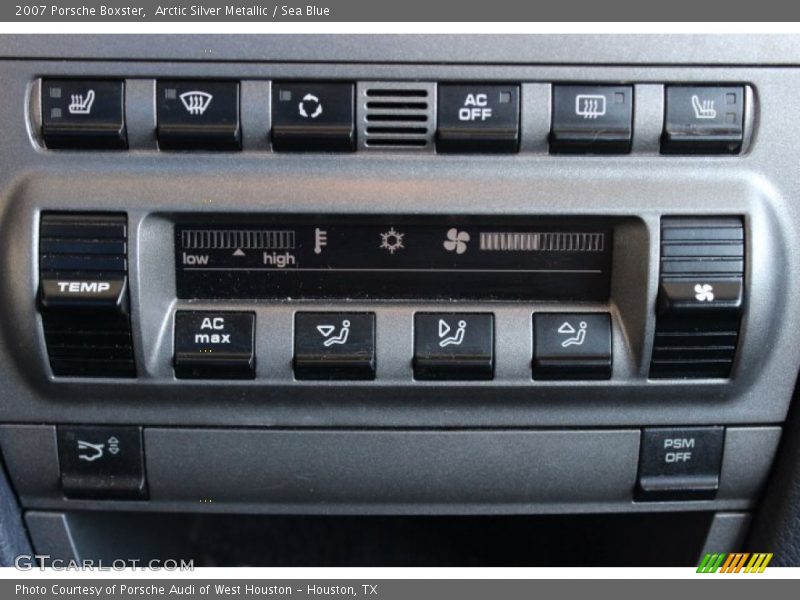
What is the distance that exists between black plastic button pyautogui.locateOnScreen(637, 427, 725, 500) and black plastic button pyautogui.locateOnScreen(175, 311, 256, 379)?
0.38 m

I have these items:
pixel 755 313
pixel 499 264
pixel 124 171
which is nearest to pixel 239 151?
pixel 124 171

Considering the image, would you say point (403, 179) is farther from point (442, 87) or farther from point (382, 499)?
point (382, 499)

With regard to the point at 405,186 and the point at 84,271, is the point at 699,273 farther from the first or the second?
the point at 84,271

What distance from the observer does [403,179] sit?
0.67 meters

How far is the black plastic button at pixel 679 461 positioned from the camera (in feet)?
2.42

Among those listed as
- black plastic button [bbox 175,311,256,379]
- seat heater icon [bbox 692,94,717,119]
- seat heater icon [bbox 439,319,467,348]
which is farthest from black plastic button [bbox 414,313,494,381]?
seat heater icon [bbox 692,94,717,119]

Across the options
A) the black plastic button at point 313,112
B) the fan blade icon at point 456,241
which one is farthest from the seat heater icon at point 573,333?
the black plastic button at point 313,112

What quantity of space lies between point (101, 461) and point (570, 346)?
0.46m

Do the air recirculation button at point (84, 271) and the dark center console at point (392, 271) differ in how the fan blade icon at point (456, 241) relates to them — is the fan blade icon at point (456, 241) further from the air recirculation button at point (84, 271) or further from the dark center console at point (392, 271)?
the air recirculation button at point (84, 271)

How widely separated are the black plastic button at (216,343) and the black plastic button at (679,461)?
38 cm

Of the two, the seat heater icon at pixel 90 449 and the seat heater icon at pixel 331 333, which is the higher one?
the seat heater icon at pixel 331 333

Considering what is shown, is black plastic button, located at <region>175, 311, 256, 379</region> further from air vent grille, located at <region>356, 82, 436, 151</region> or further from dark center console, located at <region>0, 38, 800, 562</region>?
air vent grille, located at <region>356, 82, 436, 151</region>

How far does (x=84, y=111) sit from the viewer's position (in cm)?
66

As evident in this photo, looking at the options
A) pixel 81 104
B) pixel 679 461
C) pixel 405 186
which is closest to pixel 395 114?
pixel 405 186
